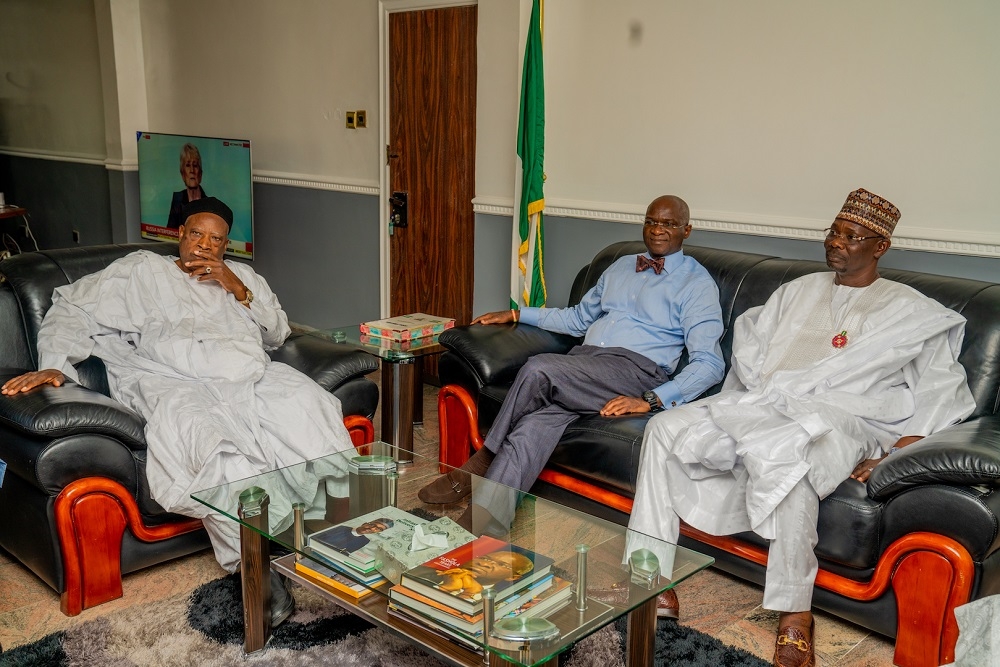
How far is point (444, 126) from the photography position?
4785mm

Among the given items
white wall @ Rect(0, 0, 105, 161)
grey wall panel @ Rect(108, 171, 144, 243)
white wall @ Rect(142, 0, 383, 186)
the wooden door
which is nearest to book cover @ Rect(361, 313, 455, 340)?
the wooden door

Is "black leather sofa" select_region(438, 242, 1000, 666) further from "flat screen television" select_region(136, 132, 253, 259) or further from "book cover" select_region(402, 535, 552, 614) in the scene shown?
"flat screen television" select_region(136, 132, 253, 259)

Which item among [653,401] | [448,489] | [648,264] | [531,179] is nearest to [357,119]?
[531,179]

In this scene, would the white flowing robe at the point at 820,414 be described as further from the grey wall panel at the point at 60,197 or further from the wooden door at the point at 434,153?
the grey wall panel at the point at 60,197

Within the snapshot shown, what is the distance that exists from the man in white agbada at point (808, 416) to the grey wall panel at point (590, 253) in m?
0.40

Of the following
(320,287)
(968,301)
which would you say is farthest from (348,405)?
(320,287)

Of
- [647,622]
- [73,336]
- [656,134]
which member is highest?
[656,134]

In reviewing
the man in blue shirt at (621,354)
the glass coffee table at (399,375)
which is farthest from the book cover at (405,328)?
the man in blue shirt at (621,354)

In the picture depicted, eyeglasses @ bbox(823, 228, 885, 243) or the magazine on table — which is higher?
eyeglasses @ bbox(823, 228, 885, 243)

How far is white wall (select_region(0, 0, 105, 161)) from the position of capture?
7113 mm

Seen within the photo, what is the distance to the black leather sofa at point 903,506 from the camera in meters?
2.22

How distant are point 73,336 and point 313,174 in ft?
9.57

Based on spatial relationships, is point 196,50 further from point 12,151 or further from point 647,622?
point 647,622

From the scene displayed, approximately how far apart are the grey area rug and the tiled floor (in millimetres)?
69
